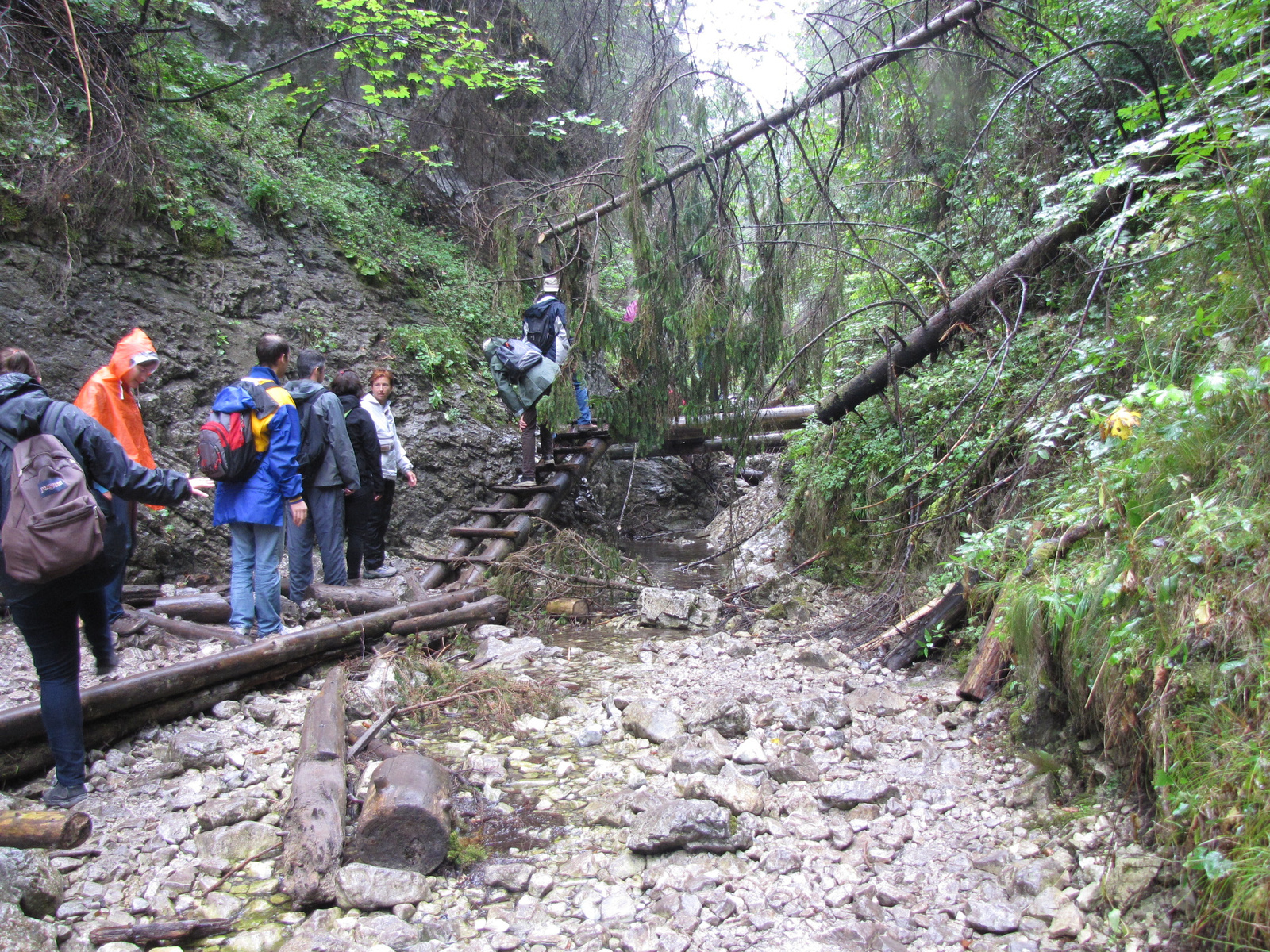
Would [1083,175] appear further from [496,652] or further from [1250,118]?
[496,652]

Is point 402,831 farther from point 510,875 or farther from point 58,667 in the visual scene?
point 58,667

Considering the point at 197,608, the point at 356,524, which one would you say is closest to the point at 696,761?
the point at 197,608

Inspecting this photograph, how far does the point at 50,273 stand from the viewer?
6.74m

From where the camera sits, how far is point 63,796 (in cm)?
331

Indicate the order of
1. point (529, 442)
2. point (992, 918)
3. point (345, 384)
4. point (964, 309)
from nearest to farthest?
point (992, 918) → point (964, 309) → point (345, 384) → point (529, 442)

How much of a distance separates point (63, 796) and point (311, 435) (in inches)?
121

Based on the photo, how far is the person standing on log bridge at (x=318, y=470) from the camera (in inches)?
231

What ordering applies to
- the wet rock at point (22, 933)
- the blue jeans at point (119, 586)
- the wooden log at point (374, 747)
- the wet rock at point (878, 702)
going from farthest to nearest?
the blue jeans at point (119, 586) → the wet rock at point (878, 702) → the wooden log at point (374, 747) → the wet rock at point (22, 933)

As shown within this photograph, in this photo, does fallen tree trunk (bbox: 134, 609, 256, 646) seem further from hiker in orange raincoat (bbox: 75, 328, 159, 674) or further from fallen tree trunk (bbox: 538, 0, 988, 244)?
fallen tree trunk (bbox: 538, 0, 988, 244)

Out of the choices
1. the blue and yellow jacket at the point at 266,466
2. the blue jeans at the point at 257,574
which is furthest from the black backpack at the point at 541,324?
the blue jeans at the point at 257,574

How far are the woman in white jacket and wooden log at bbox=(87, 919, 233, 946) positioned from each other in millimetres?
4591

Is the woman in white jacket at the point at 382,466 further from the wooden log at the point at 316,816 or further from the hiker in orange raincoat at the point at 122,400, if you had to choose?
the wooden log at the point at 316,816

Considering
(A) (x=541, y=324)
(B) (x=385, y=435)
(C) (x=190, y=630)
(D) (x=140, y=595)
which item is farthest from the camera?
(A) (x=541, y=324)

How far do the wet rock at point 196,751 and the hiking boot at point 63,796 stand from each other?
48cm
